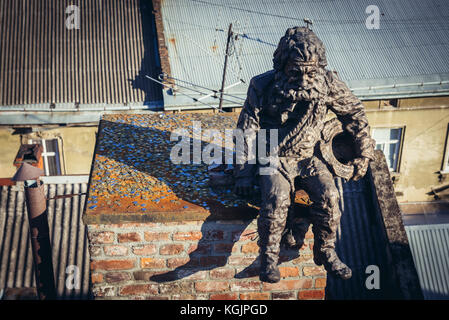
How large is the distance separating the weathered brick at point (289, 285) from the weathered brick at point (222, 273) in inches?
14.0

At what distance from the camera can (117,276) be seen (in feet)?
13.0

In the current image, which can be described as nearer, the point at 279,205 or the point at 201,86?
the point at 279,205

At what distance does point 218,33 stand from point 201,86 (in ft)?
6.94

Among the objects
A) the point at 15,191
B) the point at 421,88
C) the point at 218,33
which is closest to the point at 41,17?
the point at 218,33

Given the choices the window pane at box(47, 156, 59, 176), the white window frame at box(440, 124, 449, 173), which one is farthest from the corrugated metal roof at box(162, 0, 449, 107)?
the window pane at box(47, 156, 59, 176)

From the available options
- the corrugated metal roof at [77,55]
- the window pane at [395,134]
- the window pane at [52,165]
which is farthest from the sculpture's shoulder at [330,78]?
the window pane at [52,165]

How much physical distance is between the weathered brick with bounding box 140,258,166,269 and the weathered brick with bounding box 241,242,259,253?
72cm

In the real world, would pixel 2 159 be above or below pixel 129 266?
above

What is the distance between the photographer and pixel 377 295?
5004 millimetres

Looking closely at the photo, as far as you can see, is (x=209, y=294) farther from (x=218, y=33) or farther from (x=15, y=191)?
(x=218, y=33)

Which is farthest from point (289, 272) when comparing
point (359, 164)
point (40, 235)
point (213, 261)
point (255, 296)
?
point (40, 235)

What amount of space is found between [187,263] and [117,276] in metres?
0.63

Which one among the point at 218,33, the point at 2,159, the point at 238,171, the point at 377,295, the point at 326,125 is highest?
the point at 218,33

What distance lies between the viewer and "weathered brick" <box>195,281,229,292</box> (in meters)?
4.04
